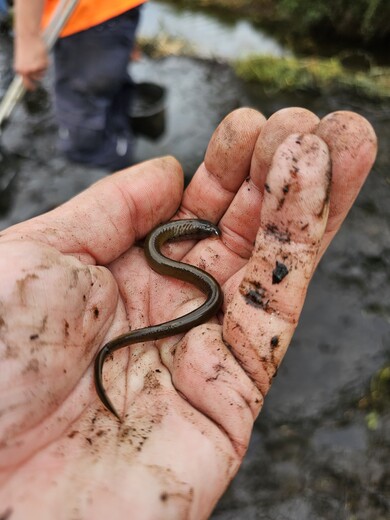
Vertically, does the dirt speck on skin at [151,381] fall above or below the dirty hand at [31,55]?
below

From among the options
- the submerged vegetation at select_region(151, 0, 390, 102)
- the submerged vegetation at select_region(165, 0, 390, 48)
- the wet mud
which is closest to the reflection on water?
the submerged vegetation at select_region(151, 0, 390, 102)

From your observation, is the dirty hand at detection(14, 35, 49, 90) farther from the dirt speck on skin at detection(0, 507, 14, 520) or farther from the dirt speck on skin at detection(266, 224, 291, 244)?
the dirt speck on skin at detection(0, 507, 14, 520)

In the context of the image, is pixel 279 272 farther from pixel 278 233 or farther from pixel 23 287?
pixel 23 287

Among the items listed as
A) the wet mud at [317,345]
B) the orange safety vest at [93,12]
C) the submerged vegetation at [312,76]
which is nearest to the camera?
the wet mud at [317,345]

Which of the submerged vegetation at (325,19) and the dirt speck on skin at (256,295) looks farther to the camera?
the submerged vegetation at (325,19)

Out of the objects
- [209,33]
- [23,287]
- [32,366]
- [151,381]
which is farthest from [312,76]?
[32,366]

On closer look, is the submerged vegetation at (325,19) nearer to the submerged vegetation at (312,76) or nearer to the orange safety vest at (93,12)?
the submerged vegetation at (312,76)

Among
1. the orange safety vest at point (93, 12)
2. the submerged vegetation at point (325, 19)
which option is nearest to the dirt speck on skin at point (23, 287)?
the orange safety vest at point (93, 12)
